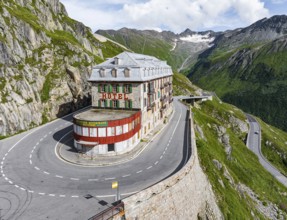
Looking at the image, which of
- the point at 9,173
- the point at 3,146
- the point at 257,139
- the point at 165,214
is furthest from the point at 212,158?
the point at 257,139

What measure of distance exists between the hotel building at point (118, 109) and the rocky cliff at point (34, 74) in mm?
18208

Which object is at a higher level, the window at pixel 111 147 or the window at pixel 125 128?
the window at pixel 125 128

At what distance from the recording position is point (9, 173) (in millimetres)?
34781

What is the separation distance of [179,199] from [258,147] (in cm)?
10098

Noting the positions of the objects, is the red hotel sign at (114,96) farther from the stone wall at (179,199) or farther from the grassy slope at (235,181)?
the stone wall at (179,199)

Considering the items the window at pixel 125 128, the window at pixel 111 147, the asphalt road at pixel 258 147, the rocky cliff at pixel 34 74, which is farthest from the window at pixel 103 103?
the asphalt road at pixel 258 147

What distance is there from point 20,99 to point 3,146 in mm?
17218

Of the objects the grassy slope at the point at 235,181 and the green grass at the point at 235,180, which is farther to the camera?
the grassy slope at the point at 235,181

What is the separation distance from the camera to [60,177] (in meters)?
33.8

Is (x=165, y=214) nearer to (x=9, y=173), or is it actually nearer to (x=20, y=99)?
(x=9, y=173)

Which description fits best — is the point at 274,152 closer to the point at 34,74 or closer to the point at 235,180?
the point at 235,180

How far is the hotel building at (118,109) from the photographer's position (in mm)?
41719

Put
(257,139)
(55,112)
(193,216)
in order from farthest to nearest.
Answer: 1. (257,139)
2. (55,112)
3. (193,216)

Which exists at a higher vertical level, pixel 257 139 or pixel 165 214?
pixel 165 214
